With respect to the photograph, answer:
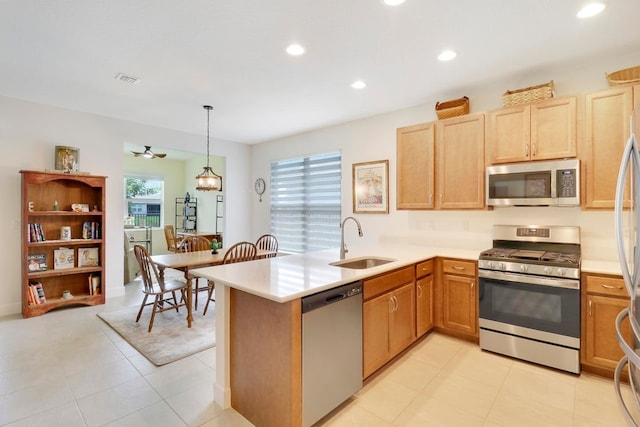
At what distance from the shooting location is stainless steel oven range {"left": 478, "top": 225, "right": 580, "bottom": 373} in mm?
2467

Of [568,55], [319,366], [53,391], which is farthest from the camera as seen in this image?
[568,55]

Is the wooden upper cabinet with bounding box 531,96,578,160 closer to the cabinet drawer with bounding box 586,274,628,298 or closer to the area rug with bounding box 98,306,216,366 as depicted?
the cabinet drawer with bounding box 586,274,628,298

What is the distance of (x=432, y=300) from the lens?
3.22 metres

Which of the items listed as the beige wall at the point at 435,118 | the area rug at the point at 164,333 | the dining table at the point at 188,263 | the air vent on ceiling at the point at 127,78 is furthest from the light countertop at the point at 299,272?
the air vent on ceiling at the point at 127,78

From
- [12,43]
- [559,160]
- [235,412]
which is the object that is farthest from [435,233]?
[12,43]

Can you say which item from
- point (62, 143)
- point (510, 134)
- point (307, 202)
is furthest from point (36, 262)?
point (510, 134)

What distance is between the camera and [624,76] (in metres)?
2.57

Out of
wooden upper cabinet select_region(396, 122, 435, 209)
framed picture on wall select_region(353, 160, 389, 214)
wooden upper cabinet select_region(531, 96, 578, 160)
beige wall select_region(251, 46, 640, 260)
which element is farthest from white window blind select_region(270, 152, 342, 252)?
wooden upper cabinet select_region(531, 96, 578, 160)

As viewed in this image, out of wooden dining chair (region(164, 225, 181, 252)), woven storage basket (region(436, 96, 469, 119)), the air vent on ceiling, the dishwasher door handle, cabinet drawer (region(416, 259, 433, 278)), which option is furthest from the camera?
wooden dining chair (region(164, 225, 181, 252))

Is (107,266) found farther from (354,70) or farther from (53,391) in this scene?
(354,70)

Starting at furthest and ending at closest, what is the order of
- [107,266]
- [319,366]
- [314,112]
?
[107,266], [314,112], [319,366]

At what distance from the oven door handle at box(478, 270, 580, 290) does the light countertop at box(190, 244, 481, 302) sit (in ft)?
0.72

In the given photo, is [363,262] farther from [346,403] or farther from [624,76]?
[624,76]

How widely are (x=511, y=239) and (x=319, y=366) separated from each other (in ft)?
8.01
